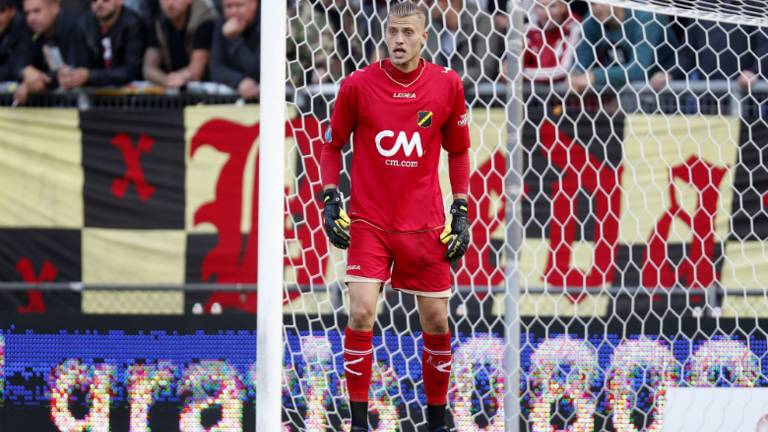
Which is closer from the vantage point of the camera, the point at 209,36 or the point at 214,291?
the point at 214,291

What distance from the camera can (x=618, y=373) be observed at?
217 inches

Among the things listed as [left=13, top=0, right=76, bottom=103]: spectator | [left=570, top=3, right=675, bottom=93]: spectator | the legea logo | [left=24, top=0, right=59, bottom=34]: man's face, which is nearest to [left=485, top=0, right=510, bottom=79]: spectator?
[left=570, top=3, right=675, bottom=93]: spectator

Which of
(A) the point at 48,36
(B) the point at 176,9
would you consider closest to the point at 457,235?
(B) the point at 176,9

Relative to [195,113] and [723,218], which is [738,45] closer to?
[723,218]

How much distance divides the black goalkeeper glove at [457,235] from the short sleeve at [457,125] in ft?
0.89

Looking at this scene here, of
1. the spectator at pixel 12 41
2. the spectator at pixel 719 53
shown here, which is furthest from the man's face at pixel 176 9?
the spectator at pixel 719 53

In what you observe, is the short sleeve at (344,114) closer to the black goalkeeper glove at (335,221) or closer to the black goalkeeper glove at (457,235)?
the black goalkeeper glove at (335,221)

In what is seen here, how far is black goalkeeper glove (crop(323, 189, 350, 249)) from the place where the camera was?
4117 millimetres

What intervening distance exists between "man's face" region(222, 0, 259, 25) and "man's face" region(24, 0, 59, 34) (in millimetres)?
1174

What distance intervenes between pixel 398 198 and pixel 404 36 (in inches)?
25.5

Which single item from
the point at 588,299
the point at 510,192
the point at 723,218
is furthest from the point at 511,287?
the point at 723,218

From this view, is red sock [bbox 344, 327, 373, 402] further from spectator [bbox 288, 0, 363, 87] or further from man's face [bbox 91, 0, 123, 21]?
man's face [bbox 91, 0, 123, 21]

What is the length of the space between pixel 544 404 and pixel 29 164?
313cm

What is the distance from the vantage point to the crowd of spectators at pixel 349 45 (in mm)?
5754
